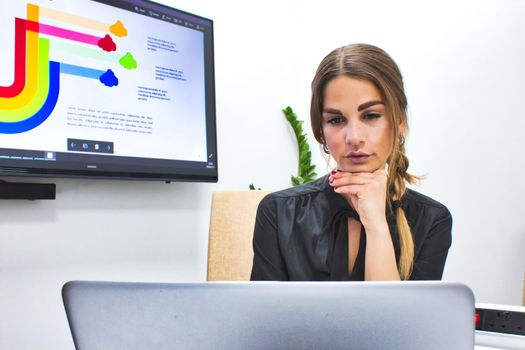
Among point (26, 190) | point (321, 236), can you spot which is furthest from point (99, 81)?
point (321, 236)

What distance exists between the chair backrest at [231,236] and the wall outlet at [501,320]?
0.79 m

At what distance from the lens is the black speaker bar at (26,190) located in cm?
148

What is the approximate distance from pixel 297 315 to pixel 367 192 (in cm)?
73

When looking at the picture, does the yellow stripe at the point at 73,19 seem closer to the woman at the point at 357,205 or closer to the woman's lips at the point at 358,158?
the woman at the point at 357,205

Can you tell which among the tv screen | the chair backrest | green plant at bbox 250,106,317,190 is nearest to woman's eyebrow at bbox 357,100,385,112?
the chair backrest

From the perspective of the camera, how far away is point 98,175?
166cm

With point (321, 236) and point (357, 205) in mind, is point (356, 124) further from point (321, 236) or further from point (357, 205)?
point (321, 236)

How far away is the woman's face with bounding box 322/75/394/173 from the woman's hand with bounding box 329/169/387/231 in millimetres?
24

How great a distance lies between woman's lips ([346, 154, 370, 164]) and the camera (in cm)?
113

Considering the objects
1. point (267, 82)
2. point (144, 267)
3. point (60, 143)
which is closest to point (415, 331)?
point (60, 143)

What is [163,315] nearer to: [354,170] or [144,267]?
[354,170]

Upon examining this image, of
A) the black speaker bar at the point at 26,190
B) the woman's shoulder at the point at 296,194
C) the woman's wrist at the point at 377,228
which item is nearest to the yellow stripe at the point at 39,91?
the black speaker bar at the point at 26,190

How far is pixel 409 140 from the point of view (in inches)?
93.4

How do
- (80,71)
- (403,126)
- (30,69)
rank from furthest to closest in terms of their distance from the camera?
1. (80,71)
2. (30,69)
3. (403,126)
